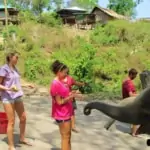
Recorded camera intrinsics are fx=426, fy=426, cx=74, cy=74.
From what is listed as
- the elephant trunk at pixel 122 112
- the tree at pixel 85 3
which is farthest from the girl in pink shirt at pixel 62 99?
the tree at pixel 85 3

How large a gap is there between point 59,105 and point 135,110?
290cm

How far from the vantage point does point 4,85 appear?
5.23 metres

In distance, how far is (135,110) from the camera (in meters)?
1.79

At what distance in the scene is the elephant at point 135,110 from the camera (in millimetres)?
1766

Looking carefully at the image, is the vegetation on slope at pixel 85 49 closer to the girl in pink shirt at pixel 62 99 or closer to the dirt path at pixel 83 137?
the dirt path at pixel 83 137

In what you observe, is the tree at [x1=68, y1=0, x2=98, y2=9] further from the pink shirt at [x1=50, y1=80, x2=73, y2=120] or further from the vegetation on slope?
the pink shirt at [x1=50, y1=80, x2=73, y2=120]

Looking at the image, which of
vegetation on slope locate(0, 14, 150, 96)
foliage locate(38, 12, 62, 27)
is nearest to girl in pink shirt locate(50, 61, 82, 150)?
vegetation on slope locate(0, 14, 150, 96)

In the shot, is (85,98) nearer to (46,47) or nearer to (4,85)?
(4,85)

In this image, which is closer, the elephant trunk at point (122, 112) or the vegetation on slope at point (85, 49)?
the elephant trunk at point (122, 112)

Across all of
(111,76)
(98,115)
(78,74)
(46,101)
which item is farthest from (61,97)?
(111,76)

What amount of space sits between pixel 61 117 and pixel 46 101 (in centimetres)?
693

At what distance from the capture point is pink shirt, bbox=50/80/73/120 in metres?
4.58

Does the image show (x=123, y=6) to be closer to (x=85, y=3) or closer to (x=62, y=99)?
(x=85, y=3)

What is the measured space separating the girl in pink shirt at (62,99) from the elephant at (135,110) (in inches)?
104
